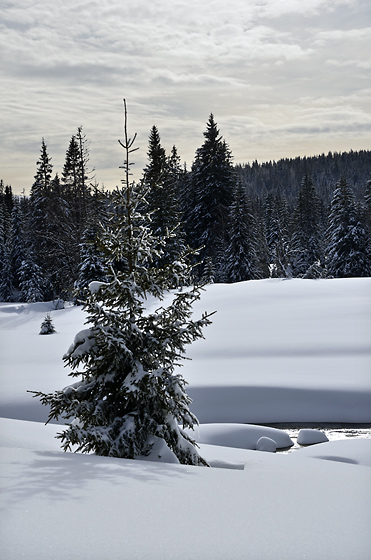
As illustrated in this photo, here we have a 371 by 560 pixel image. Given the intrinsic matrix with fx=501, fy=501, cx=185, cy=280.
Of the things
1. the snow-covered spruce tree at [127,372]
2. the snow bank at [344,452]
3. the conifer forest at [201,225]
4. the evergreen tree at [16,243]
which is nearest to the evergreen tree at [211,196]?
the conifer forest at [201,225]

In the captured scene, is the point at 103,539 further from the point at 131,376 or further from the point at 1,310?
the point at 1,310

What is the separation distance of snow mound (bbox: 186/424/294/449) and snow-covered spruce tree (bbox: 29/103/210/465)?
324 cm

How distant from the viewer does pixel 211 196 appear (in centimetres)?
4194

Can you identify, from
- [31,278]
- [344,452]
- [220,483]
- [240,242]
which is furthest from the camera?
[31,278]

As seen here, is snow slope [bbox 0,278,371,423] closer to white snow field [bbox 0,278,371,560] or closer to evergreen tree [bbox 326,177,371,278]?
white snow field [bbox 0,278,371,560]

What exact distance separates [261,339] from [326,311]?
3.81 meters

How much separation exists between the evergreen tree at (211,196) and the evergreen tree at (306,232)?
11.7 meters

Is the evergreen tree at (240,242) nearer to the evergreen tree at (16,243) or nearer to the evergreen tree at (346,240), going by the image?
the evergreen tree at (346,240)

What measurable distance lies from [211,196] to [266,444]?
111ft

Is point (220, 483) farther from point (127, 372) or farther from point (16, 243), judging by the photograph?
point (16, 243)

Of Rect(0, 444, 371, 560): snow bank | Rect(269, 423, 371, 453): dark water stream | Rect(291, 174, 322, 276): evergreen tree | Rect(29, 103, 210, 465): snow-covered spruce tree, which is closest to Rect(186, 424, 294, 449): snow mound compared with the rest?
Rect(269, 423, 371, 453): dark water stream

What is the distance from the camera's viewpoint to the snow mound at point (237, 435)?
985 cm

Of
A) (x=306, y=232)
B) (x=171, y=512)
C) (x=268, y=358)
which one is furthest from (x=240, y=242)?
(x=171, y=512)

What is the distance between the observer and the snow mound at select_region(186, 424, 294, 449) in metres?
9.85
